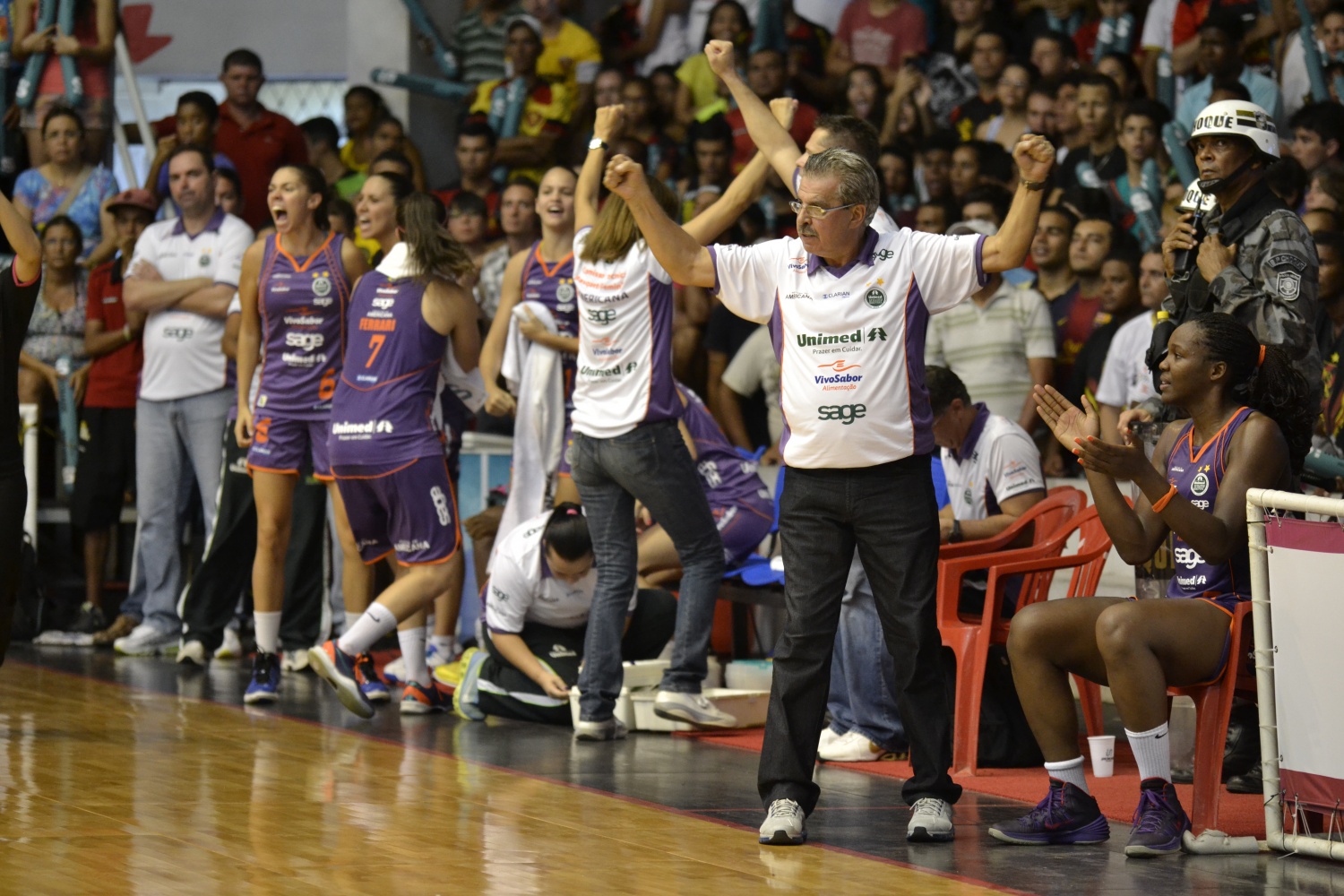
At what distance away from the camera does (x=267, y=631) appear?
777 centimetres

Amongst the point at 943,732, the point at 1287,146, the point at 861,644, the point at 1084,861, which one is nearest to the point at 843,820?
the point at 943,732

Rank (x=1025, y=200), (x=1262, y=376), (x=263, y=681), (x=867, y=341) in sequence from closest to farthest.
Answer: (x=1025, y=200) → (x=867, y=341) → (x=1262, y=376) → (x=263, y=681)

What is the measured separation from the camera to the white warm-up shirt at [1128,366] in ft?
26.3

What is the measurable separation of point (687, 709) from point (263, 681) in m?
1.98

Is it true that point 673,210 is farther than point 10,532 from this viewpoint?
Yes

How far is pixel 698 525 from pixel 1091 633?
2.06 m

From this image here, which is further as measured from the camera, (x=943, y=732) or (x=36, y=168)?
(x=36, y=168)

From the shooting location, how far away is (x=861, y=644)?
640 centimetres

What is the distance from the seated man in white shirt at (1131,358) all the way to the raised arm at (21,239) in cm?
455

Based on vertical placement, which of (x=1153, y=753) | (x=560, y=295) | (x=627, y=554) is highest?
(x=560, y=295)

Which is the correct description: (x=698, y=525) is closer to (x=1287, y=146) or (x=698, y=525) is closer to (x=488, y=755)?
(x=488, y=755)

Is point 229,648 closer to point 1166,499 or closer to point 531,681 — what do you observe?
point 531,681

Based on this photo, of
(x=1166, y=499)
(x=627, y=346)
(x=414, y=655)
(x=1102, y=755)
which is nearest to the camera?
(x=1166, y=499)

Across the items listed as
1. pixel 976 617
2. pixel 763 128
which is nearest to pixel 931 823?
pixel 976 617
